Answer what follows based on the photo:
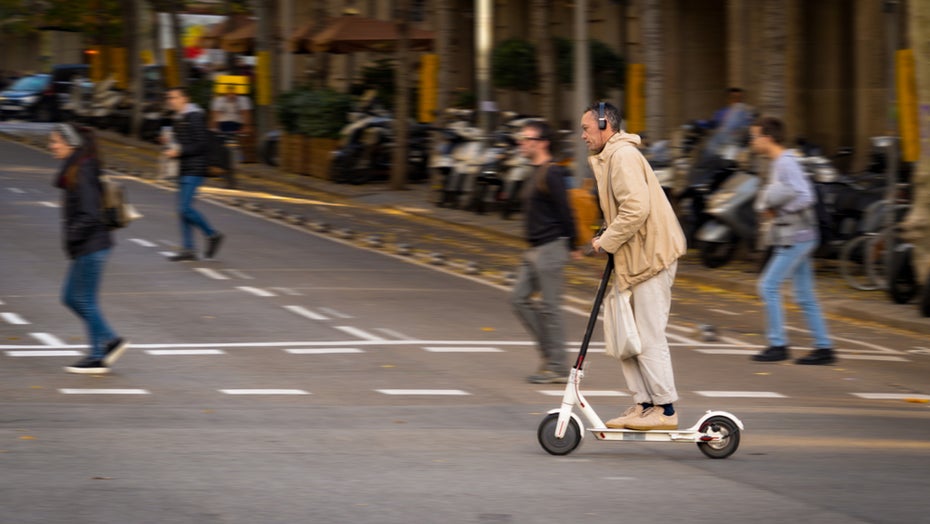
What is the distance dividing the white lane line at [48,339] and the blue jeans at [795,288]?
211 inches

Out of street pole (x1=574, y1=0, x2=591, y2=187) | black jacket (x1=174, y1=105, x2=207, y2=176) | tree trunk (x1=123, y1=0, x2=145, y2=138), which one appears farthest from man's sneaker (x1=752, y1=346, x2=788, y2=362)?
tree trunk (x1=123, y1=0, x2=145, y2=138)

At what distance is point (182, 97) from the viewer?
1677 centimetres

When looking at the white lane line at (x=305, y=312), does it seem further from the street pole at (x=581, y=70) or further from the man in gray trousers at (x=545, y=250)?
the street pole at (x=581, y=70)

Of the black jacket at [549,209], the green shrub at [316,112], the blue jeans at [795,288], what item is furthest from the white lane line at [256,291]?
the green shrub at [316,112]

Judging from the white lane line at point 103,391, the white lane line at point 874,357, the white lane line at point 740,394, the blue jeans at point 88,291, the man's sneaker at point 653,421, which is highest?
the blue jeans at point 88,291

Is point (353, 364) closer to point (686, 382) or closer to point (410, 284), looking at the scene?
point (686, 382)

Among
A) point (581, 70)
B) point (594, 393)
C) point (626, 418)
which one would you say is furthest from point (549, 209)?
point (581, 70)

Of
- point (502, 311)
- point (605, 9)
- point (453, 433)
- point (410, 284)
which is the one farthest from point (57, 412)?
point (605, 9)

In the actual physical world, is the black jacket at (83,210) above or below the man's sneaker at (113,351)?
above

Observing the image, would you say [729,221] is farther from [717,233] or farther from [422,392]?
[422,392]

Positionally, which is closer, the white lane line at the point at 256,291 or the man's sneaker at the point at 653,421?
the man's sneaker at the point at 653,421

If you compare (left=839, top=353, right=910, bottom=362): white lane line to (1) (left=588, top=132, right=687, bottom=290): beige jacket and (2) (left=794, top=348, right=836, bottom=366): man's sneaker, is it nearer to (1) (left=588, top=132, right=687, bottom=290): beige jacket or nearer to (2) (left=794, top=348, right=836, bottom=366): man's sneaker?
(2) (left=794, top=348, right=836, bottom=366): man's sneaker

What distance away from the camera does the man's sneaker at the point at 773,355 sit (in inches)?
456

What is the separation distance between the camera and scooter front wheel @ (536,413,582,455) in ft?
25.5
